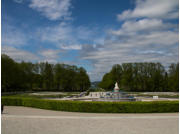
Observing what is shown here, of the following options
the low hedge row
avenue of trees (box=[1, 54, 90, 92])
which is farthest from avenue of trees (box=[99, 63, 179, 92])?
the low hedge row

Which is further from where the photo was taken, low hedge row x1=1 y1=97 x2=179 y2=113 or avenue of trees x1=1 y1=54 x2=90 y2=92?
avenue of trees x1=1 y1=54 x2=90 y2=92

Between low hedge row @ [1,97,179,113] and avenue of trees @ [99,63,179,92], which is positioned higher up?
avenue of trees @ [99,63,179,92]

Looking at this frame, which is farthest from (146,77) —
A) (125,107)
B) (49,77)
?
(125,107)

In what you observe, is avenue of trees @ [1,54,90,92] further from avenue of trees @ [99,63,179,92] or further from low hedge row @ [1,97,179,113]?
low hedge row @ [1,97,179,113]

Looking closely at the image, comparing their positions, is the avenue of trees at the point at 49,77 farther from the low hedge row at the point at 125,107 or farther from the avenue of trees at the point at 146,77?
the low hedge row at the point at 125,107

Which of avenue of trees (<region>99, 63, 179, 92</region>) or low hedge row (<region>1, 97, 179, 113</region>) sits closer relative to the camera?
low hedge row (<region>1, 97, 179, 113</region>)

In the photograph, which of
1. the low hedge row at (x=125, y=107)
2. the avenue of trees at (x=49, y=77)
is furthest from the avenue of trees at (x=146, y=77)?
the low hedge row at (x=125, y=107)

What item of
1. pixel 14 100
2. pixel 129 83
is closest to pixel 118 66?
pixel 129 83

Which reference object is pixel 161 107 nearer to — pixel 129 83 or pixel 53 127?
pixel 53 127

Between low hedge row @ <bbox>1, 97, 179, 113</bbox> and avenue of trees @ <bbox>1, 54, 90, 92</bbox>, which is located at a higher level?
avenue of trees @ <bbox>1, 54, 90, 92</bbox>

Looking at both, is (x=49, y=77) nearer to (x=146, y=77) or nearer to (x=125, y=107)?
(x=146, y=77)

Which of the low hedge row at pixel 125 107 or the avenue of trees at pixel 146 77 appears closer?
the low hedge row at pixel 125 107

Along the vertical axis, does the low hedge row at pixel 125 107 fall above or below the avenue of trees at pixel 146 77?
below

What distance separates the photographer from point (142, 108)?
15.4 m
